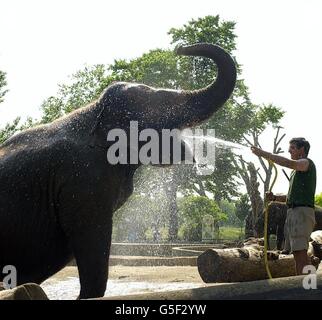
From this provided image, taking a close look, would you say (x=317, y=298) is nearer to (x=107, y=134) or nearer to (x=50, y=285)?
(x=107, y=134)

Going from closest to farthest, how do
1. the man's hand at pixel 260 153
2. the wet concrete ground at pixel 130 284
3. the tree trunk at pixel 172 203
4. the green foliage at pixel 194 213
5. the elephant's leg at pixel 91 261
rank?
the elephant's leg at pixel 91 261
the man's hand at pixel 260 153
the wet concrete ground at pixel 130 284
the tree trunk at pixel 172 203
the green foliage at pixel 194 213

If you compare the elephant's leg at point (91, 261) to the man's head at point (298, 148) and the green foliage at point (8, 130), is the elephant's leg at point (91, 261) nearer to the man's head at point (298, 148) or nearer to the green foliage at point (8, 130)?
the man's head at point (298, 148)

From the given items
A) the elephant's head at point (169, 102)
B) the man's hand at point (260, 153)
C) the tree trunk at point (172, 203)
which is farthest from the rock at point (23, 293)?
the tree trunk at point (172, 203)

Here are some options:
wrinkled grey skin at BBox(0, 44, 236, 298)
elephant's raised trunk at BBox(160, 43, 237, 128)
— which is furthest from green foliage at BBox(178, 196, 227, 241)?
wrinkled grey skin at BBox(0, 44, 236, 298)

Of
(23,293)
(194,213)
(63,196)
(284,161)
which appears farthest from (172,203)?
(23,293)

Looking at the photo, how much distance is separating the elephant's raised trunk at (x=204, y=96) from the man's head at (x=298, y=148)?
892 mm

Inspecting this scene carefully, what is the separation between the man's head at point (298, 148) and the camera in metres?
6.44

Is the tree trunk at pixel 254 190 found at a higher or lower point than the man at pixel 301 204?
higher

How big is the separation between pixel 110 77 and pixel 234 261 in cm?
3265

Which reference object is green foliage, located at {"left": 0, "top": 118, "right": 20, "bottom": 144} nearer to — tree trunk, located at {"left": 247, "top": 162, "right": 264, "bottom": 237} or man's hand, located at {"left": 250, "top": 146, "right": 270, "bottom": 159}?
tree trunk, located at {"left": 247, "top": 162, "right": 264, "bottom": 237}

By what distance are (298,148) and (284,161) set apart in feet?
1.57

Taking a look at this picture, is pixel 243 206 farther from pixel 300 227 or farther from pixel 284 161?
pixel 284 161

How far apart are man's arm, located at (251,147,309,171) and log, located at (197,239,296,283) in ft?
9.19

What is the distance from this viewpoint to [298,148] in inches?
254
